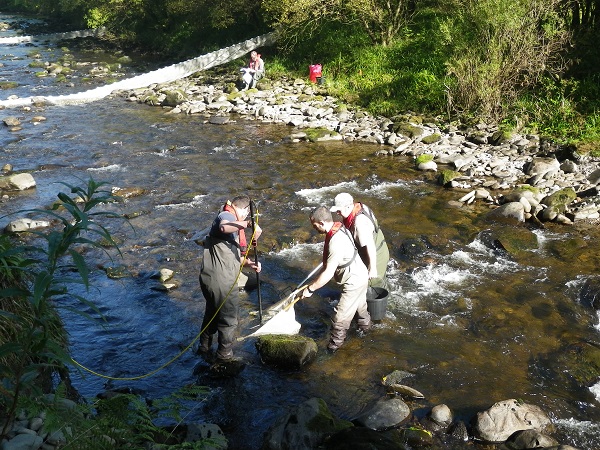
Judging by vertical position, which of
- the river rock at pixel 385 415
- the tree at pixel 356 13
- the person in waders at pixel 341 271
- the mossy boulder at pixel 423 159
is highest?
the tree at pixel 356 13

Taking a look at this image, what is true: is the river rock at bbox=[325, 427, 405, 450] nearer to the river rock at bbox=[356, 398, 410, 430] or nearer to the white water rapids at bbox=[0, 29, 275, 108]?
the river rock at bbox=[356, 398, 410, 430]

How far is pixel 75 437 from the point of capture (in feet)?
14.4

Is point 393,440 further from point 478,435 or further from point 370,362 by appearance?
point 370,362

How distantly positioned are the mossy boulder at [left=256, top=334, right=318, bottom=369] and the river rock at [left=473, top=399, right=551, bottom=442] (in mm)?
2209

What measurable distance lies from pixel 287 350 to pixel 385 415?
160cm

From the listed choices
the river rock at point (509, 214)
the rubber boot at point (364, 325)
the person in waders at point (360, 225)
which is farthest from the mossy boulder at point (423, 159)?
the rubber boot at point (364, 325)

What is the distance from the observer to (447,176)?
14156 millimetres

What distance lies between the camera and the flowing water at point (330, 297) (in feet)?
23.9

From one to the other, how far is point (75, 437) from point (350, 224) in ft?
15.2

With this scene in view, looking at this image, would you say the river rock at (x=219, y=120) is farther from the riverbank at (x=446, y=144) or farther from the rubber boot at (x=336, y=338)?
the rubber boot at (x=336, y=338)

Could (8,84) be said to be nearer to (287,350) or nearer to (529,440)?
(287,350)

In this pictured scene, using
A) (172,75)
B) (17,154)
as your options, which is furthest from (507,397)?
(172,75)

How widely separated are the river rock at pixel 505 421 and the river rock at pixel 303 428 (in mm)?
1470

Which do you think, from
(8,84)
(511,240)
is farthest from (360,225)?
(8,84)
